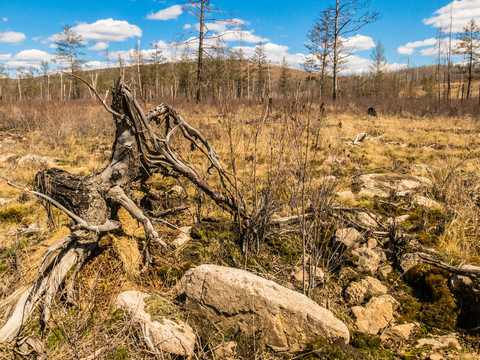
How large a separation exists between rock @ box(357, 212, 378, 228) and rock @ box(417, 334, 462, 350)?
146 cm

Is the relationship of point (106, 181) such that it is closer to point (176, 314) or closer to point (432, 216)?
point (176, 314)

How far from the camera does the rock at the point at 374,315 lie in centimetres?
211

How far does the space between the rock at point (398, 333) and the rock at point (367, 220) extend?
1400 millimetres

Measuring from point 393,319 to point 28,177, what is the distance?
5.98 metres

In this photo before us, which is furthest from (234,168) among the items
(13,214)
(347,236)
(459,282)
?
(13,214)

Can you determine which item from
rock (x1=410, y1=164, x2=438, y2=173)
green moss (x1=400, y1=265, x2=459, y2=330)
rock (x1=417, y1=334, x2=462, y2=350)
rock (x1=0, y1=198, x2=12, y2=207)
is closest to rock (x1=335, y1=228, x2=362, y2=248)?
green moss (x1=400, y1=265, x2=459, y2=330)

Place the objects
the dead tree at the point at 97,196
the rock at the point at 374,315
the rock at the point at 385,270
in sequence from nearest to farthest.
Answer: the dead tree at the point at 97,196
the rock at the point at 374,315
the rock at the point at 385,270

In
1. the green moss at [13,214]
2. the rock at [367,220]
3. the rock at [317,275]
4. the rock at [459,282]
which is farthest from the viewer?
the green moss at [13,214]

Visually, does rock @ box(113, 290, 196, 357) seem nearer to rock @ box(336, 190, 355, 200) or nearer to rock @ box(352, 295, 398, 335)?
rock @ box(352, 295, 398, 335)

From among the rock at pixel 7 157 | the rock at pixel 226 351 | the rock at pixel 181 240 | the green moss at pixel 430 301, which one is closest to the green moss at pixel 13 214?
the rock at pixel 181 240

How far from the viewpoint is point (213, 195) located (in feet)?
9.61

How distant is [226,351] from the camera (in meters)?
→ 1.83

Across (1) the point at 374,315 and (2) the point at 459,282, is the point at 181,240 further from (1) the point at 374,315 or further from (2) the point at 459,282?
(2) the point at 459,282

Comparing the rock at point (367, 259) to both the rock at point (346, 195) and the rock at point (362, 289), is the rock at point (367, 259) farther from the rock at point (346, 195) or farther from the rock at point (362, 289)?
the rock at point (346, 195)
